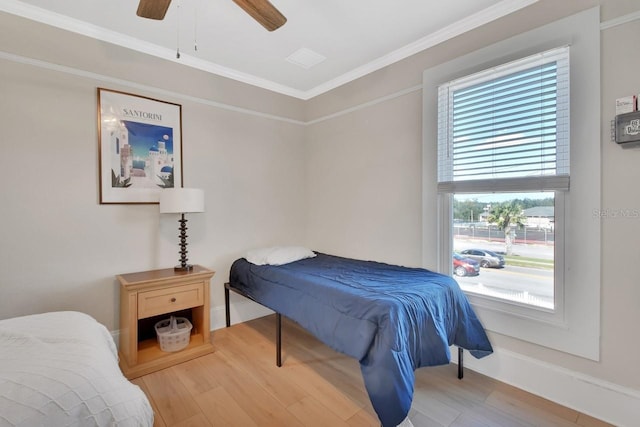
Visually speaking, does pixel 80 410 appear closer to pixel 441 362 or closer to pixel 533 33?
pixel 441 362

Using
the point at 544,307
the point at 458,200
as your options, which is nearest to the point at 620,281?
the point at 544,307

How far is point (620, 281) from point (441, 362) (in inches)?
44.0

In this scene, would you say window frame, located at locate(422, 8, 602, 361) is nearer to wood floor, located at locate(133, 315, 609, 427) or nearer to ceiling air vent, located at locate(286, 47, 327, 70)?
wood floor, located at locate(133, 315, 609, 427)

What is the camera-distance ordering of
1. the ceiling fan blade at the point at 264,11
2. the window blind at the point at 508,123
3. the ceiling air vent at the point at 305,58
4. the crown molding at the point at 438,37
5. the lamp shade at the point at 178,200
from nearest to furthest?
1. the ceiling fan blade at the point at 264,11
2. the window blind at the point at 508,123
3. the crown molding at the point at 438,37
4. the lamp shade at the point at 178,200
5. the ceiling air vent at the point at 305,58

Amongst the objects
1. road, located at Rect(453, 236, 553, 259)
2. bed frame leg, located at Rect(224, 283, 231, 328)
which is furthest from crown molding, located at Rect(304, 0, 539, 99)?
bed frame leg, located at Rect(224, 283, 231, 328)

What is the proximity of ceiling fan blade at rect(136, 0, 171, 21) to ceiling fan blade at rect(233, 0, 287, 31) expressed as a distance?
0.40 meters

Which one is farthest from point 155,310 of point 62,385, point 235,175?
point 235,175

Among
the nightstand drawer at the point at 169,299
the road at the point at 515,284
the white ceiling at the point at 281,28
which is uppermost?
the white ceiling at the point at 281,28

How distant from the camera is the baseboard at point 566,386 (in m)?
1.62

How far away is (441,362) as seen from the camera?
1688 millimetres

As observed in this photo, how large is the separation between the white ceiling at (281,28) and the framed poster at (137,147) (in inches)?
19.6

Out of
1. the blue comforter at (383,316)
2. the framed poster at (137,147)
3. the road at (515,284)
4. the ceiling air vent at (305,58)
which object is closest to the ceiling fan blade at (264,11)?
the ceiling air vent at (305,58)

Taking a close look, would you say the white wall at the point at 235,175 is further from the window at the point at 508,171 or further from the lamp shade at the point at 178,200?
the lamp shade at the point at 178,200

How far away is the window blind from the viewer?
72.5 inches
